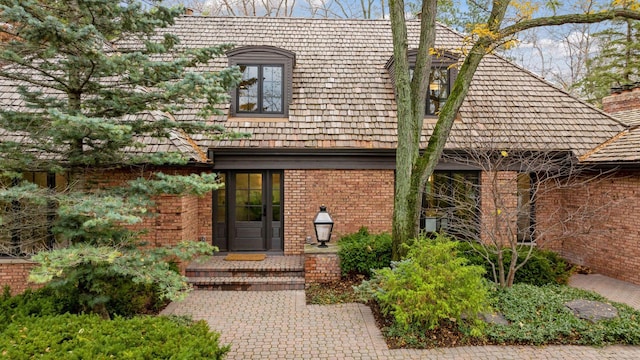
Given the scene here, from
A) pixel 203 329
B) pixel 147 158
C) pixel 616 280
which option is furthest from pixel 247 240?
pixel 616 280

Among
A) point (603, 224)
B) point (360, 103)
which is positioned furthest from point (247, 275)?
point (603, 224)

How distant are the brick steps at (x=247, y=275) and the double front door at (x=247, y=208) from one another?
1.01 metres

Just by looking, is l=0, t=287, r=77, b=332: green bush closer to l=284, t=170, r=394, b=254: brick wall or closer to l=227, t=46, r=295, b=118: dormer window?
l=284, t=170, r=394, b=254: brick wall

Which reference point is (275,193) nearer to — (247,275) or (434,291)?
(247,275)

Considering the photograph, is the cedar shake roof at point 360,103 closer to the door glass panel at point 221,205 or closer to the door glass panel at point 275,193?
the door glass panel at point 275,193

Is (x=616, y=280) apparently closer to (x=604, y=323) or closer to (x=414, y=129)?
(x=604, y=323)

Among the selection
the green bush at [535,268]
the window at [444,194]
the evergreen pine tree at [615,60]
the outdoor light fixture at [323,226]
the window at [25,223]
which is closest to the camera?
the window at [25,223]

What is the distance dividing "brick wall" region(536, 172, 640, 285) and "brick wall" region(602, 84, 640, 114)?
4.37 meters

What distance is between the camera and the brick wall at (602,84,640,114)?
11523 millimetres

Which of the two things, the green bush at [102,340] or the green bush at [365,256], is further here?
the green bush at [365,256]

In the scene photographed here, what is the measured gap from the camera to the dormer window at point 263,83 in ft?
31.5

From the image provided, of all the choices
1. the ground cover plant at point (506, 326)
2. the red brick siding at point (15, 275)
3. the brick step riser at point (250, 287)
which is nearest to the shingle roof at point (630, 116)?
the ground cover plant at point (506, 326)

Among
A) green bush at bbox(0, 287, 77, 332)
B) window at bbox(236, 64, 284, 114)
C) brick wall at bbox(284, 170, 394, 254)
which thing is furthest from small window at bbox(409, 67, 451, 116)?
green bush at bbox(0, 287, 77, 332)

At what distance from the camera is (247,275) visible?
8.20 metres
